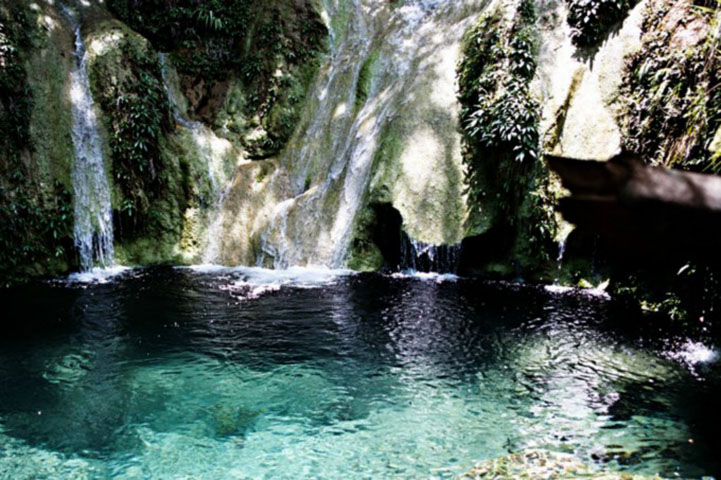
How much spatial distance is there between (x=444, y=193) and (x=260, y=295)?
17.1 ft

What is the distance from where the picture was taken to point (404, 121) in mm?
13602

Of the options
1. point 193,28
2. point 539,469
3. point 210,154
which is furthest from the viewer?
point 193,28

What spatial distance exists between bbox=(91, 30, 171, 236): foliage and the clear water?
13.4 ft

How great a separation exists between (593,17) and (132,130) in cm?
1206

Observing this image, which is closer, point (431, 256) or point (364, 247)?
point (431, 256)

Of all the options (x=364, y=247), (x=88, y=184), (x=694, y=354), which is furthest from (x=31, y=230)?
(x=694, y=354)

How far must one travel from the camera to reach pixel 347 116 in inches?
623

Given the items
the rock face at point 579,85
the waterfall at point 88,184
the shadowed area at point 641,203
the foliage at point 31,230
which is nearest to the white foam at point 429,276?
the rock face at point 579,85

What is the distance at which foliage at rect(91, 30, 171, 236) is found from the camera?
45.4 ft

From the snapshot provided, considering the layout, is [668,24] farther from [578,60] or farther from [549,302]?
[549,302]

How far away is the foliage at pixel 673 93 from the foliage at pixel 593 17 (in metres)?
0.93

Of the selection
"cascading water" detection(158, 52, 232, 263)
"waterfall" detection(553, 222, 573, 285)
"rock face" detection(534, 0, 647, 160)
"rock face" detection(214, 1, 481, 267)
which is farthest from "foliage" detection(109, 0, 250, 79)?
"waterfall" detection(553, 222, 573, 285)

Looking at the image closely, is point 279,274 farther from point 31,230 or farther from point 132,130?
point 31,230

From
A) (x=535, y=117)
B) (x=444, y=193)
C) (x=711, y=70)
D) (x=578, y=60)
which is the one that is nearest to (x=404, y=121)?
(x=444, y=193)
